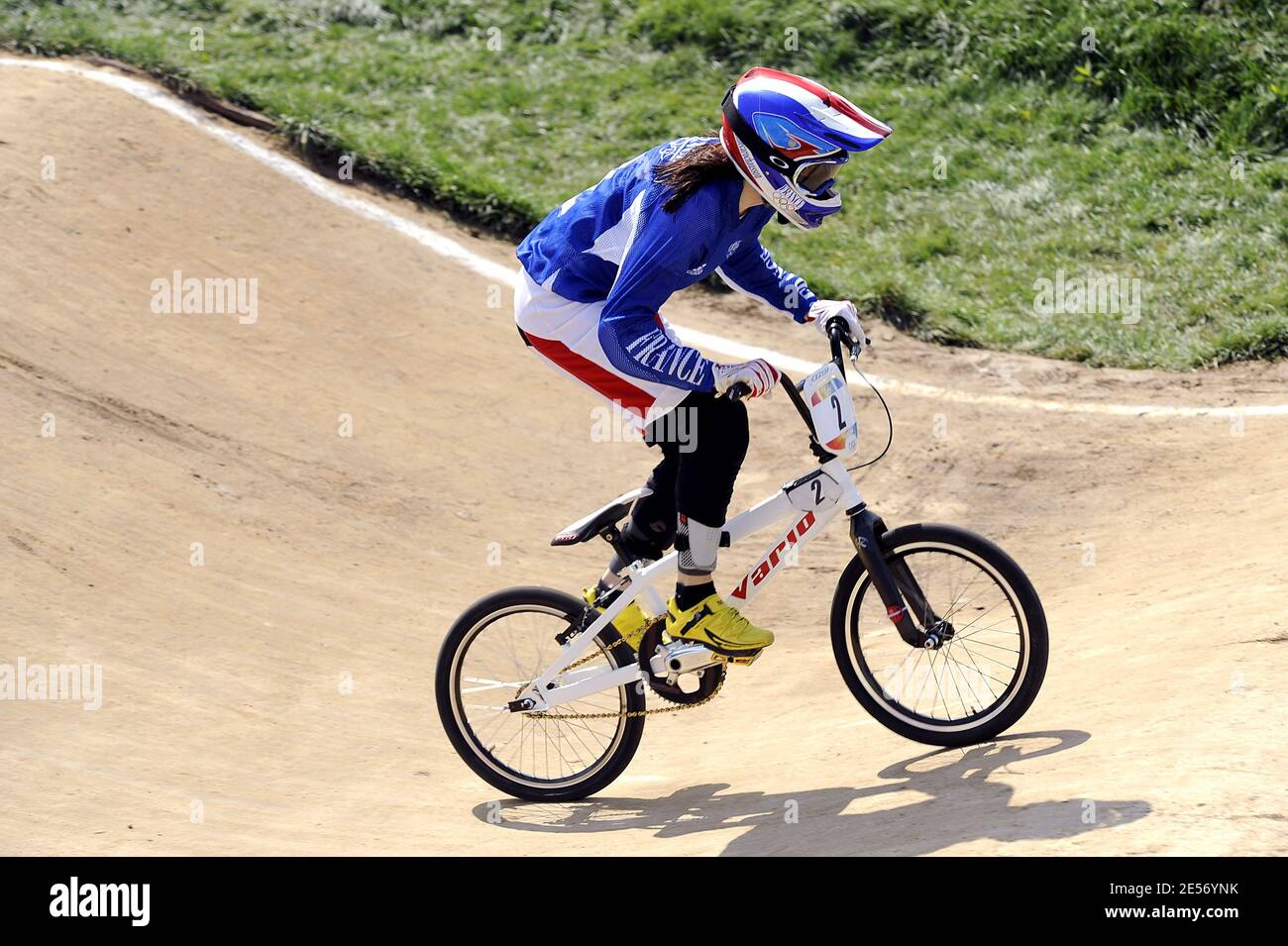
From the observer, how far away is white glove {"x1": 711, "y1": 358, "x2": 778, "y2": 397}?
15.5 feet

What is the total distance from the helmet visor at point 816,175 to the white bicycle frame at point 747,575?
3.32ft

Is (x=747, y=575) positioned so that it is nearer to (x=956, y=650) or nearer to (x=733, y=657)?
(x=733, y=657)

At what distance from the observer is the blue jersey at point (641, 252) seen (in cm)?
466

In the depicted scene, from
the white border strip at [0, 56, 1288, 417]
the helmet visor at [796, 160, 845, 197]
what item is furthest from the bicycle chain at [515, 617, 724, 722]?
the white border strip at [0, 56, 1288, 417]

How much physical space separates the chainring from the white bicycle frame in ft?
0.16

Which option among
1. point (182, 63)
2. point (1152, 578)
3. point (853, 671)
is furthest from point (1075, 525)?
point (182, 63)

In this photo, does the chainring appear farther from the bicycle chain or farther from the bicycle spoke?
the bicycle spoke

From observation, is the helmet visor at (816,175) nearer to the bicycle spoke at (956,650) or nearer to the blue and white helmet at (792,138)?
the blue and white helmet at (792,138)

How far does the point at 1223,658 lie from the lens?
5.35 metres

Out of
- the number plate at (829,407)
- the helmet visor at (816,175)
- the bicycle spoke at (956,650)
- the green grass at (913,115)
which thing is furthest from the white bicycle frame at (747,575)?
the green grass at (913,115)

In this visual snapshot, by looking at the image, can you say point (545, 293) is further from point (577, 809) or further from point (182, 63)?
point (182, 63)

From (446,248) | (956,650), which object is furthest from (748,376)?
(446,248)

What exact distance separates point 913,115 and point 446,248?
5.01 metres

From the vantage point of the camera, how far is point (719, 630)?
203 inches
